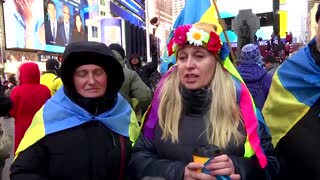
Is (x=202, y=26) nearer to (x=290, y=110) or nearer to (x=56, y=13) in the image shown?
(x=290, y=110)

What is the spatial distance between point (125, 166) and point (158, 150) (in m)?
0.26

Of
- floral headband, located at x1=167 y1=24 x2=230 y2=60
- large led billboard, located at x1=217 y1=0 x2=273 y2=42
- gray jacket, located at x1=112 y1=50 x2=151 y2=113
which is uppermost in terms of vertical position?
large led billboard, located at x1=217 y1=0 x2=273 y2=42

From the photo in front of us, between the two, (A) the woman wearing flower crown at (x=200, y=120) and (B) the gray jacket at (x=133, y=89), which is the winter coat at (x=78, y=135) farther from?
(B) the gray jacket at (x=133, y=89)

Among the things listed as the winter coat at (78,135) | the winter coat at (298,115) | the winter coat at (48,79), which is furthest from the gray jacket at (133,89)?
the winter coat at (298,115)

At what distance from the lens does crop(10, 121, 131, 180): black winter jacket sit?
239 cm

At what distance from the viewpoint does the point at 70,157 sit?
2.44 metres

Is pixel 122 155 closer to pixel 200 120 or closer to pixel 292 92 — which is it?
pixel 200 120

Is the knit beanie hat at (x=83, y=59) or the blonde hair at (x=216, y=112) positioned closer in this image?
the blonde hair at (x=216, y=112)

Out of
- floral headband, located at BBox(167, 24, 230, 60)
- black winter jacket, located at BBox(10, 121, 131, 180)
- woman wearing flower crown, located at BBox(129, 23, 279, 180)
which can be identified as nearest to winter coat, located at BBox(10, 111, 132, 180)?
black winter jacket, located at BBox(10, 121, 131, 180)

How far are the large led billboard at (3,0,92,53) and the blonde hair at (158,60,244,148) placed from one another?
1656 inches

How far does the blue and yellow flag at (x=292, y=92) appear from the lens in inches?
95.7

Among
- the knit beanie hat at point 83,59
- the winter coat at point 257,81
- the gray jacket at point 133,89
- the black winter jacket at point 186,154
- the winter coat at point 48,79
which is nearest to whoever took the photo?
the black winter jacket at point 186,154

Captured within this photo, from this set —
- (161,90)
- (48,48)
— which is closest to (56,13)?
(48,48)

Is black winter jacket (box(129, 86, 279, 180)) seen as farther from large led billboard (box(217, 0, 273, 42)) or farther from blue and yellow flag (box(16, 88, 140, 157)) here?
large led billboard (box(217, 0, 273, 42))
